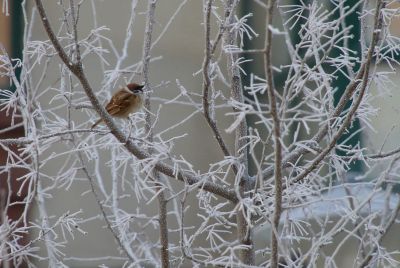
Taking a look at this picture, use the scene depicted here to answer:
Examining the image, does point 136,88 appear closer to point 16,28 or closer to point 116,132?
point 116,132

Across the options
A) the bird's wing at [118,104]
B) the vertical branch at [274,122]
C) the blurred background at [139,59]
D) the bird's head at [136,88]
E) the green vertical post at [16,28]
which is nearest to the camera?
the vertical branch at [274,122]

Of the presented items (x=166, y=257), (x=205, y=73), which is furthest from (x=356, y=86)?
(x=166, y=257)

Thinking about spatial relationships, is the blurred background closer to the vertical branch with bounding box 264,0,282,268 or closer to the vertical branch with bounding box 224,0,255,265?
the vertical branch with bounding box 224,0,255,265

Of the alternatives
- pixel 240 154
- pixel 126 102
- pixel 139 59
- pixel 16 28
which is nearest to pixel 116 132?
pixel 240 154

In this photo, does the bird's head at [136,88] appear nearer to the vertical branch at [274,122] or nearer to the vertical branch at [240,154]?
the vertical branch at [240,154]

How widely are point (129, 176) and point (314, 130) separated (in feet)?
4.40

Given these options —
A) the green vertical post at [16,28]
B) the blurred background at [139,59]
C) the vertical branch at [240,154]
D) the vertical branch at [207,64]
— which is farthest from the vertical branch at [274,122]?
the green vertical post at [16,28]

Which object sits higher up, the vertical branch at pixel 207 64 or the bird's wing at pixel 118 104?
the vertical branch at pixel 207 64

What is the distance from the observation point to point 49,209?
5.91 meters

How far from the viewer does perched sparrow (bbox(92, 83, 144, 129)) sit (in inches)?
129

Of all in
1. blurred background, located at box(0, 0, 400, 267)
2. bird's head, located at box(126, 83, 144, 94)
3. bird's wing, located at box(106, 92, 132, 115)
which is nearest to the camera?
bird's head, located at box(126, 83, 144, 94)

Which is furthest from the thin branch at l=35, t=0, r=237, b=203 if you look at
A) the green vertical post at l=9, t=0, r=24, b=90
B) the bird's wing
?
the green vertical post at l=9, t=0, r=24, b=90

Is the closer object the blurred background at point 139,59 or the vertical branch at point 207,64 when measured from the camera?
the vertical branch at point 207,64

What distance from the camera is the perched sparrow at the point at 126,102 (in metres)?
3.27
